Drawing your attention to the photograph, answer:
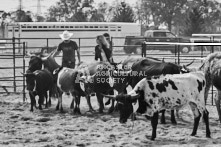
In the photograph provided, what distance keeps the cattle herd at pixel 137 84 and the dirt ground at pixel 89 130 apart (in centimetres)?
23

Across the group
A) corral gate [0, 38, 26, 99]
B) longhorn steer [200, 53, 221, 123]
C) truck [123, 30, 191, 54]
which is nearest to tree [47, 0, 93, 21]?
truck [123, 30, 191, 54]

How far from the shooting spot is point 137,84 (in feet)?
22.0

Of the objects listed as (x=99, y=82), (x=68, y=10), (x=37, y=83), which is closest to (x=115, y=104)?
(x=99, y=82)

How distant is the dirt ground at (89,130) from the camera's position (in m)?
6.34

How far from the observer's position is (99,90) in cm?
882

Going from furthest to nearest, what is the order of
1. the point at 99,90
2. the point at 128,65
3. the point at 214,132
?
1. the point at 128,65
2. the point at 99,90
3. the point at 214,132

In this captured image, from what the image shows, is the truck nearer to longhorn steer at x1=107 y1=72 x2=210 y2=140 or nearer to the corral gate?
the corral gate

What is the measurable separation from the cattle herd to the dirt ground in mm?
232

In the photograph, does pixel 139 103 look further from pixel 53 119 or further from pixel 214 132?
pixel 53 119

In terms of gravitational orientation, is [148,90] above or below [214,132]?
above

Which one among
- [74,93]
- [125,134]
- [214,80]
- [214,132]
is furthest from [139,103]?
[74,93]

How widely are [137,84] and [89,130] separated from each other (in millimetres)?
1187

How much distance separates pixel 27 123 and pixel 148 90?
8.25 feet

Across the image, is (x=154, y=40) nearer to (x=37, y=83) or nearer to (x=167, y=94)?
(x=37, y=83)
